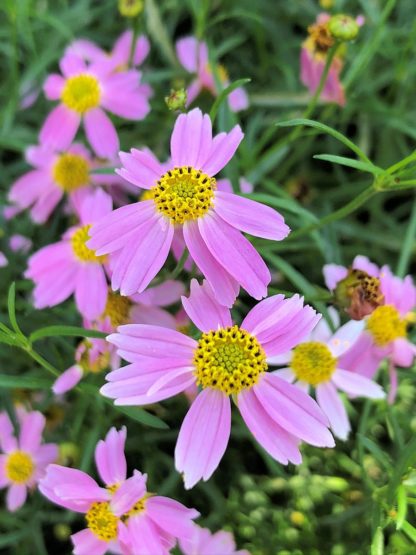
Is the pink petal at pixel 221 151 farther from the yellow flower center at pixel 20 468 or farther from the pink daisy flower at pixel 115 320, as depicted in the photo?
the yellow flower center at pixel 20 468

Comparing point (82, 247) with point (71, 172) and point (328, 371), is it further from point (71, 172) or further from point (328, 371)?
point (328, 371)

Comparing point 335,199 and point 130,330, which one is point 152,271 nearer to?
point 130,330

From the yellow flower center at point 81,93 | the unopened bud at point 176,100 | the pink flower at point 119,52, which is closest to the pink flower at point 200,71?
the pink flower at point 119,52

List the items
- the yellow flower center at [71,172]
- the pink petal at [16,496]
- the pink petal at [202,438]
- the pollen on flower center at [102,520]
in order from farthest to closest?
the yellow flower center at [71,172], the pink petal at [16,496], the pollen on flower center at [102,520], the pink petal at [202,438]

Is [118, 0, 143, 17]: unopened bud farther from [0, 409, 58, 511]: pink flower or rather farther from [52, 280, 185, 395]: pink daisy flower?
[0, 409, 58, 511]: pink flower

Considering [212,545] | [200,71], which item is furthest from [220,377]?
[200,71]

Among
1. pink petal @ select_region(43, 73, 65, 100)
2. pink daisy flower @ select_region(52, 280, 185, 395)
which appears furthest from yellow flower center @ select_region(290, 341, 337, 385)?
pink petal @ select_region(43, 73, 65, 100)

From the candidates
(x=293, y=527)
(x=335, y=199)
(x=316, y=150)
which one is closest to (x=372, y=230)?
(x=335, y=199)
